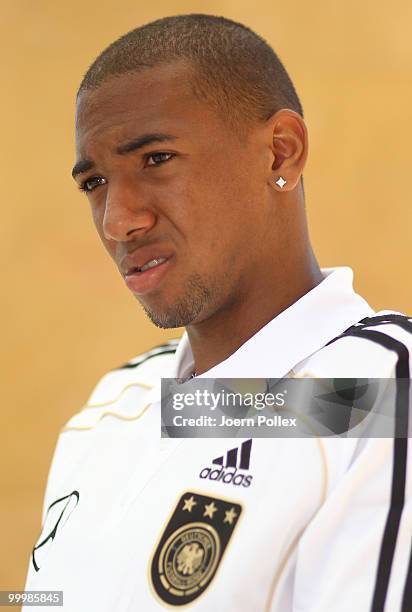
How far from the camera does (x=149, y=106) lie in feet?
2.92

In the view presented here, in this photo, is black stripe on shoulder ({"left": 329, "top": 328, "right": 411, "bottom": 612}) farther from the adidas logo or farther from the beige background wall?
the beige background wall

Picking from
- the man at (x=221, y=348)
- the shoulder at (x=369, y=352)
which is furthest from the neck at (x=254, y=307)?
the shoulder at (x=369, y=352)

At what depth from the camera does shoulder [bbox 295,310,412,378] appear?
2.50 ft

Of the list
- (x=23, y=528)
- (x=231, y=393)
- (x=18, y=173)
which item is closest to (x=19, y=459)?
(x=23, y=528)

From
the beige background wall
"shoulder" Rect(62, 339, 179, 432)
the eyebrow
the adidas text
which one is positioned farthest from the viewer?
the beige background wall

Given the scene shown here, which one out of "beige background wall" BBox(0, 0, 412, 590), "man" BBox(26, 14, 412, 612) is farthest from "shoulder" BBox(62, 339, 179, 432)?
"beige background wall" BBox(0, 0, 412, 590)

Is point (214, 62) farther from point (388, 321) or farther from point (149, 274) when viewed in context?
point (388, 321)

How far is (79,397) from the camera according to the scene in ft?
6.59

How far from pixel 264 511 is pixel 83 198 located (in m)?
1.42

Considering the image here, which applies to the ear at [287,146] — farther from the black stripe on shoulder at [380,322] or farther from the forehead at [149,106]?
the black stripe on shoulder at [380,322]

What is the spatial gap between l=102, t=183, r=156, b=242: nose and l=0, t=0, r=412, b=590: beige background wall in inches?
43.9

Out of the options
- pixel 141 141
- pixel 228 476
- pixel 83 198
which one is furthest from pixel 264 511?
pixel 83 198

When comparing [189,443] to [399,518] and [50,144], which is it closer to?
[399,518]

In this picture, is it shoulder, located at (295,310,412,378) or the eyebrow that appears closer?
shoulder, located at (295,310,412,378)
